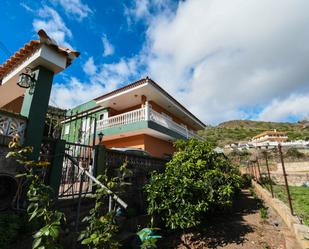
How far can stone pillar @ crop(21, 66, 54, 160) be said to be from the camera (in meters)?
4.57

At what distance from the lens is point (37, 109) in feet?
15.8

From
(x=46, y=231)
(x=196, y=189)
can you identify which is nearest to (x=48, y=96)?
(x=46, y=231)

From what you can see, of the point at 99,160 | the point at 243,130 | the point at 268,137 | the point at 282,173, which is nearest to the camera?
the point at 99,160

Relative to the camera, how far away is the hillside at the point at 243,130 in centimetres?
6488

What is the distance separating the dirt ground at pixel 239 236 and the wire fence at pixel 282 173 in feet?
3.10

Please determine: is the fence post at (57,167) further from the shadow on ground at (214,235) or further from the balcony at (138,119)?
the balcony at (138,119)

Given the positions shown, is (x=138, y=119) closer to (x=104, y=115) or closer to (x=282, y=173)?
(x=104, y=115)

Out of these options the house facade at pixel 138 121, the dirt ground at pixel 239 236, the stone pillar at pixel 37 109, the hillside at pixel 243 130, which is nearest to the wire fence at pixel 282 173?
the dirt ground at pixel 239 236

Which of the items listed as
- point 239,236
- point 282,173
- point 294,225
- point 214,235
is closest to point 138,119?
point 214,235

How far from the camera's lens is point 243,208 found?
25.2 feet

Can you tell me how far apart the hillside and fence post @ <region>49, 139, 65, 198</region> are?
5800 cm

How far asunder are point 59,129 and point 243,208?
23.1 feet

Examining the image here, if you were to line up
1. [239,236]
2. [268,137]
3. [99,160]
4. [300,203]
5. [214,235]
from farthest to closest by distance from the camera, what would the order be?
[268,137], [300,203], [99,160], [214,235], [239,236]

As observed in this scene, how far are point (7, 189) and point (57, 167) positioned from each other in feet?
3.45
